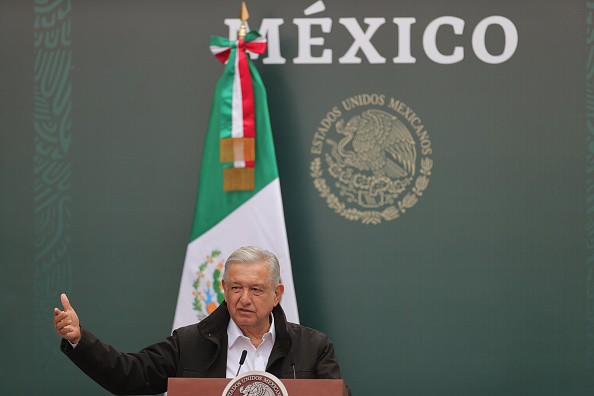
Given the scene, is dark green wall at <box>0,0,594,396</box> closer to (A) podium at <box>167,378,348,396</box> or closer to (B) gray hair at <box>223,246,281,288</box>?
(B) gray hair at <box>223,246,281,288</box>

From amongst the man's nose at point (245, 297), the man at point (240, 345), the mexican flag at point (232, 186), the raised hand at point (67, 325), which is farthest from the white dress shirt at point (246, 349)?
the mexican flag at point (232, 186)

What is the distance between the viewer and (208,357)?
3.20 m

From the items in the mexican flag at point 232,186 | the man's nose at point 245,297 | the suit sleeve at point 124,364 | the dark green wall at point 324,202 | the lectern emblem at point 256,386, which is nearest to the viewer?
the lectern emblem at point 256,386

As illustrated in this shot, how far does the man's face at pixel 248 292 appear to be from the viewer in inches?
124

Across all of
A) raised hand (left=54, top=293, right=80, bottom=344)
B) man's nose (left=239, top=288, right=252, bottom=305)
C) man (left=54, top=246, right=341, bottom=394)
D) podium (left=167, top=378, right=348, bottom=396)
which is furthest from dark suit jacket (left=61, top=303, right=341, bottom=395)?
podium (left=167, top=378, right=348, bottom=396)

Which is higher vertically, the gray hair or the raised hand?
the gray hair

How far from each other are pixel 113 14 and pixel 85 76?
1.19 ft

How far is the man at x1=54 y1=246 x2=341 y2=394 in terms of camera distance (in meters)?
3.15

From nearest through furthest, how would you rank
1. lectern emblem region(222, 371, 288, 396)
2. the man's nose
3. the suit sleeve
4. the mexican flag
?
lectern emblem region(222, 371, 288, 396) → the suit sleeve → the man's nose → the mexican flag

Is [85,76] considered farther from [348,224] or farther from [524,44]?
[524,44]

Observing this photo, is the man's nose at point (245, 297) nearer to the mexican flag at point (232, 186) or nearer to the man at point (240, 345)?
the man at point (240, 345)

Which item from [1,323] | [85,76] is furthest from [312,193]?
[1,323]

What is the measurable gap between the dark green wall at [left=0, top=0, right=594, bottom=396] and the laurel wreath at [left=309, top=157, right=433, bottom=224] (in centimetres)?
3

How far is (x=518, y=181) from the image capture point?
16.4ft
